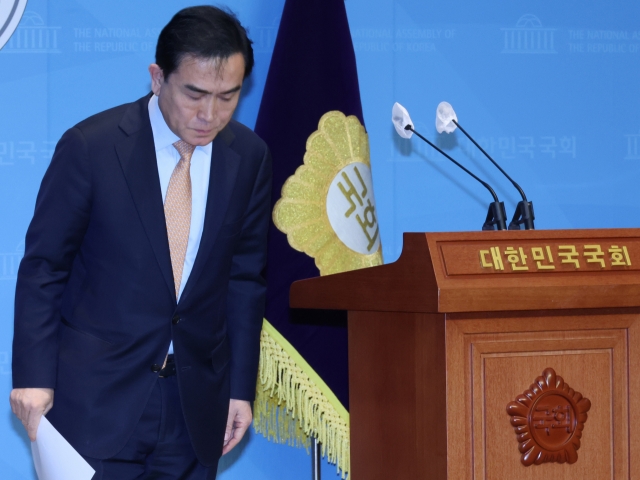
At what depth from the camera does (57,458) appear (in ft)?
5.54

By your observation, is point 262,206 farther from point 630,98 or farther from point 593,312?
point 630,98

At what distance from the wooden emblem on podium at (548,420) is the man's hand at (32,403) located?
94 cm

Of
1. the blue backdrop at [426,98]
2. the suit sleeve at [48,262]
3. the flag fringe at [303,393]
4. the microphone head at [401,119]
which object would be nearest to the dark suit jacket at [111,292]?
the suit sleeve at [48,262]

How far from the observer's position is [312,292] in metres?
2.06

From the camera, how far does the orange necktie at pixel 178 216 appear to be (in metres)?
1.79

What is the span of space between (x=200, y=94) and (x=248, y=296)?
506 millimetres

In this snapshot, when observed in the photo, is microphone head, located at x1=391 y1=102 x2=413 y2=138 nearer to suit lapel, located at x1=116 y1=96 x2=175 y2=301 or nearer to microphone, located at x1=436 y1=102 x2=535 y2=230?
microphone, located at x1=436 y1=102 x2=535 y2=230

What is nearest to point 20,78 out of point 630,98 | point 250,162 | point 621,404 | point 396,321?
point 250,162

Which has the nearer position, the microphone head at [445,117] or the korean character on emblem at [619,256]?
the korean character on emblem at [619,256]

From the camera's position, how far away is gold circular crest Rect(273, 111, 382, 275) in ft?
8.52

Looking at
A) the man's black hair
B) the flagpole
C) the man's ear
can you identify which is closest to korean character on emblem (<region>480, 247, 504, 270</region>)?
the man's black hair

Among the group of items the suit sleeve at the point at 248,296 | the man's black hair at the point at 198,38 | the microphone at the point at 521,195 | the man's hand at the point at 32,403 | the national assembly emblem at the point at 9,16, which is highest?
the national assembly emblem at the point at 9,16

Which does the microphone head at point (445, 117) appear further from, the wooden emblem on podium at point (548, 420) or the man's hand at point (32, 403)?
the man's hand at point (32, 403)

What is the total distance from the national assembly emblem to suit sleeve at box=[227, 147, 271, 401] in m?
1.21
